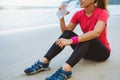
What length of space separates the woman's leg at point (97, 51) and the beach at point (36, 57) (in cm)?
6

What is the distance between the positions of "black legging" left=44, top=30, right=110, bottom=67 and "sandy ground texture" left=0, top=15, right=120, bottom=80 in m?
0.09


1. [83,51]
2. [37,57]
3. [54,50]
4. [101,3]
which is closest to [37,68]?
[54,50]

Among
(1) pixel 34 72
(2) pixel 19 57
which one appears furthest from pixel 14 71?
(2) pixel 19 57

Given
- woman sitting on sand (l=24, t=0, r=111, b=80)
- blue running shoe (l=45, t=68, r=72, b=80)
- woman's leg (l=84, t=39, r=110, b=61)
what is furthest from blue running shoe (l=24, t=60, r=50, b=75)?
woman's leg (l=84, t=39, r=110, b=61)

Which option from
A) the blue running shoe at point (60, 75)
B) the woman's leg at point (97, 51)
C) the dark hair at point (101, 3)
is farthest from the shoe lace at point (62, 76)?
the dark hair at point (101, 3)

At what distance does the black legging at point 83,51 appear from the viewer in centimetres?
223

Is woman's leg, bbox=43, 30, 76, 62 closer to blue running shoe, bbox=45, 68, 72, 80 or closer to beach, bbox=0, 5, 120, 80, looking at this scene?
beach, bbox=0, 5, 120, 80

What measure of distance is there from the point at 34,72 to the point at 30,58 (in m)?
0.68

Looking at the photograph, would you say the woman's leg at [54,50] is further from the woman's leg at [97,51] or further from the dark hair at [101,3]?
the dark hair at [101,3]

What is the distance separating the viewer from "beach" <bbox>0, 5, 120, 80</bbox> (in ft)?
7.76

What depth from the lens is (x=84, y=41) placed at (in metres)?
2.26

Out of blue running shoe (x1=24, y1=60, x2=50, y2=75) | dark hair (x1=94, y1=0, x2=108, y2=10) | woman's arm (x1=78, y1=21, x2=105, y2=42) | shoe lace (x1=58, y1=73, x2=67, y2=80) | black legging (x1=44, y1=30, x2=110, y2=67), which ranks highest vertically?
dark hair (x1=94, y1=0, x2=108, y2=10)

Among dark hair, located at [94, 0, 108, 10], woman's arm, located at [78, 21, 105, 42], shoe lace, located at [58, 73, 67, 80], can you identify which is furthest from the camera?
dark hair, located at [94, 0, 108, 10]

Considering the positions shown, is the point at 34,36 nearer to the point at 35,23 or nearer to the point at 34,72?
the point at 35,23
